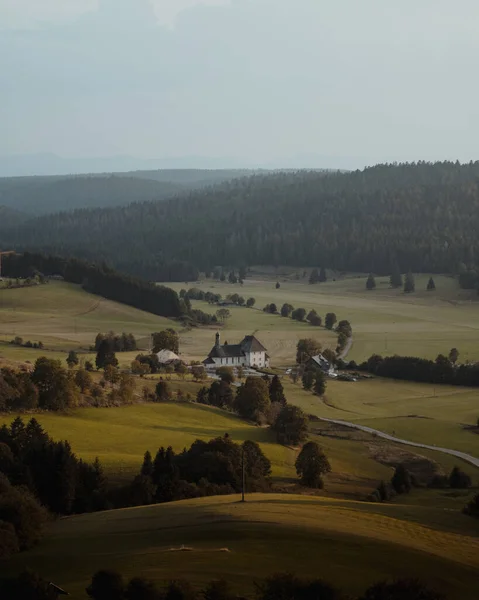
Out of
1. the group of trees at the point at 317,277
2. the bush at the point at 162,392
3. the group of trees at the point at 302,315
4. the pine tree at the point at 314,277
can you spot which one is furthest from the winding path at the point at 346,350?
the group of trees at the point at 317,277

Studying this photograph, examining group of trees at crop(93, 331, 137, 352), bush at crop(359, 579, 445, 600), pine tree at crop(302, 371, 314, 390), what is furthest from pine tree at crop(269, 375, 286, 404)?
bush at crop(359, 579, 445, 600)

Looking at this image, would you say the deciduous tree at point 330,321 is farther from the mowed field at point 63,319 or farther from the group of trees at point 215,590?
the group of trees at point 215,590

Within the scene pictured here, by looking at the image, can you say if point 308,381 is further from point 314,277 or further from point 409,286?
point 314,277

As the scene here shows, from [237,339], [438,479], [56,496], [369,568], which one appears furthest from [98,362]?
[369,568]

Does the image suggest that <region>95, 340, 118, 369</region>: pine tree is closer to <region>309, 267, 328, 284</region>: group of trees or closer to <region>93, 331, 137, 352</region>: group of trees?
<region>93, 331, 137, 352</region>: group of trees

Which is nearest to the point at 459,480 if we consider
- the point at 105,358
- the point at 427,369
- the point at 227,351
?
the point at 105,358

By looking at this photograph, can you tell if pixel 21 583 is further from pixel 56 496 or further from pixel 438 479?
pixel 438 479
